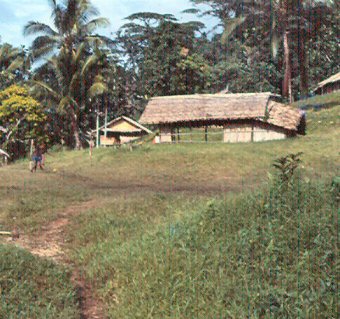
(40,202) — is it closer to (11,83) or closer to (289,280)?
(289,280)

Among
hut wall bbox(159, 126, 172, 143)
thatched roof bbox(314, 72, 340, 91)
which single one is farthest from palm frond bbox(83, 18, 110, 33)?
thatched roof bbox(314, 72, 340, 91)

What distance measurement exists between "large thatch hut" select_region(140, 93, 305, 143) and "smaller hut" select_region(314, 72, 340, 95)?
1242 cm

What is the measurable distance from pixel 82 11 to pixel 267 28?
12484 mm

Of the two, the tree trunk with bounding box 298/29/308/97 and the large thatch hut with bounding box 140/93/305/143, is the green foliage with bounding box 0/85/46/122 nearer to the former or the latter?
the large thatch hut with bounding box 140/93/305/143

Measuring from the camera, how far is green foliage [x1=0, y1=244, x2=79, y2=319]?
18.4 feet

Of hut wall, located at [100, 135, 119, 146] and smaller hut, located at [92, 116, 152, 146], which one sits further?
hut wall, located at [100, 135, 119, 146]

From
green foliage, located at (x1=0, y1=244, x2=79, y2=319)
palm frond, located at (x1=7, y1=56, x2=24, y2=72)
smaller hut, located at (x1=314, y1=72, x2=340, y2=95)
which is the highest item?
palm frond, located at (x1=7, y1=56, x2=24, y2=72)

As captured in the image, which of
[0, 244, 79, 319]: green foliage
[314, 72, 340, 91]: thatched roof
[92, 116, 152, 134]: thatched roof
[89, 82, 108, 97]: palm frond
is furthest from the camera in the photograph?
[314, 72, 340, 91]: thatched roof

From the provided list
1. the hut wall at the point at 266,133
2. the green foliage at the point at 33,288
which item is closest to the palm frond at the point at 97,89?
the hut wall at the point at 266,133

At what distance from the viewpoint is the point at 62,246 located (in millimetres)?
8453

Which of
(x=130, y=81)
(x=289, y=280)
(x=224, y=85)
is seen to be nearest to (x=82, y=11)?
(x=130, y=81)

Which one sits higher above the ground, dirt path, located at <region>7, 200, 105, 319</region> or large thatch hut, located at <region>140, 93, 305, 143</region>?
large thatch hut, located at <region>140, 93, 305, 143</region>

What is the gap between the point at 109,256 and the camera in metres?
7.28

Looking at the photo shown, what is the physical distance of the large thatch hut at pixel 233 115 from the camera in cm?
2917
